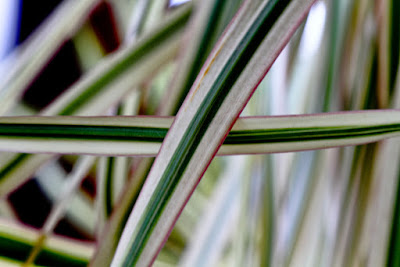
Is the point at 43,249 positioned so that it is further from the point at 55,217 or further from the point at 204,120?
the point at 204,120

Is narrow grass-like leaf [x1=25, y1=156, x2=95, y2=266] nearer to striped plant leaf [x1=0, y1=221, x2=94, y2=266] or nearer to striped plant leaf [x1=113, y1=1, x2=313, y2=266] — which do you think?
striped plant leaf [x1=0, y1=221, x2=94, y2=266]

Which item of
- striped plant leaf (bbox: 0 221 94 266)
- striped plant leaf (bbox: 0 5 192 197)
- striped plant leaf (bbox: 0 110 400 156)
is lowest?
striped plant leaf (bbox: 0 221 94 266)

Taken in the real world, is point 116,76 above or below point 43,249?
above

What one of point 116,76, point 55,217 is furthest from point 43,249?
point 116,76

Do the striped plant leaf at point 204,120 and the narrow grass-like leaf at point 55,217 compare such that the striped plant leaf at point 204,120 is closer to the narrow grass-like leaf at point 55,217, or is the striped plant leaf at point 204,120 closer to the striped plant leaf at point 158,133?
the striped plant leaf at point 158,133

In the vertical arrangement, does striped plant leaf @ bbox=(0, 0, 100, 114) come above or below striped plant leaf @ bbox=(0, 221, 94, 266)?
above

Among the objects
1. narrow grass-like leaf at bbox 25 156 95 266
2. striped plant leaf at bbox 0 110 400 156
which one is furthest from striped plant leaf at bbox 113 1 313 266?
narrow grass-like leaf at bbox 25 156 95 266
